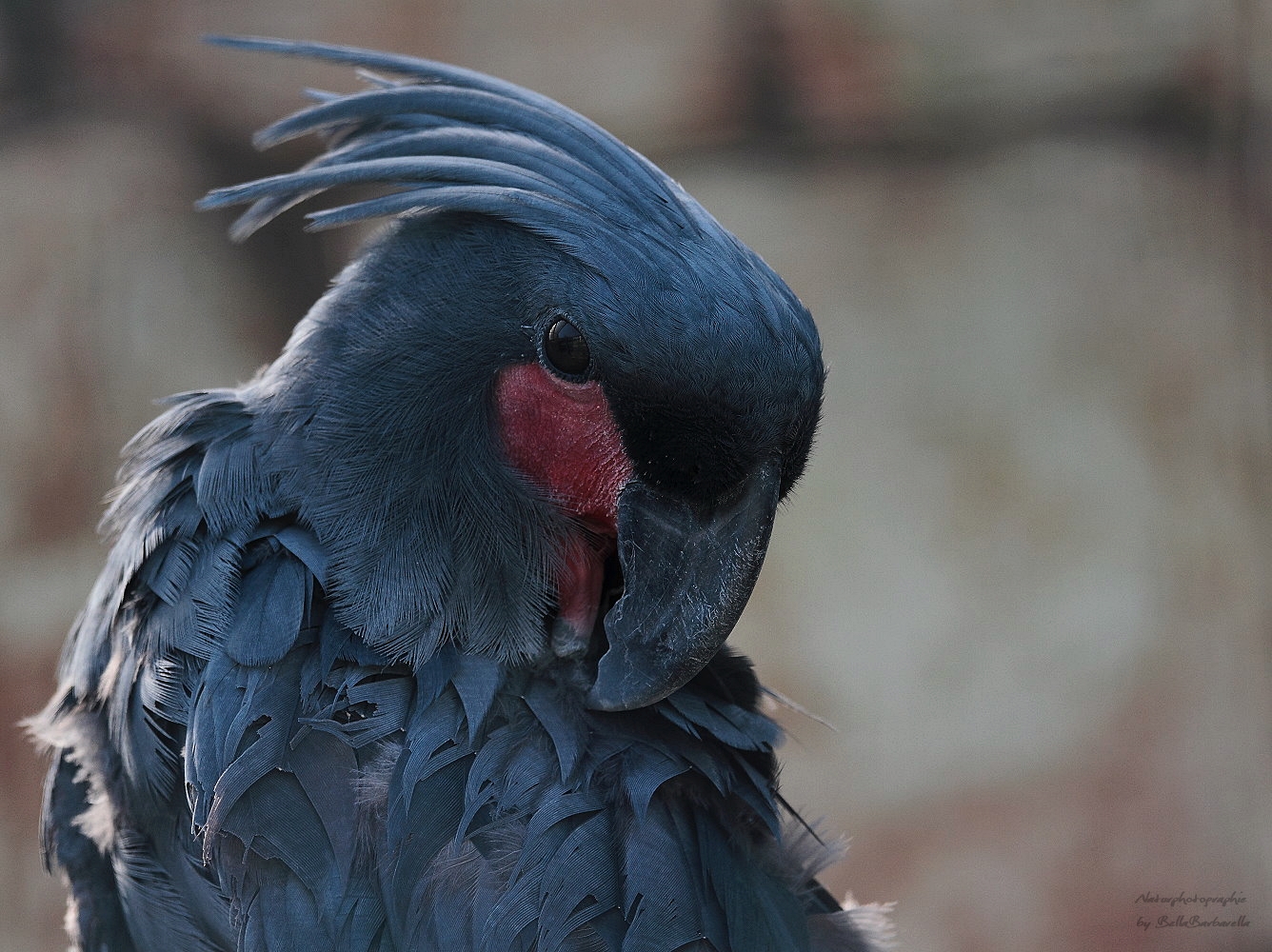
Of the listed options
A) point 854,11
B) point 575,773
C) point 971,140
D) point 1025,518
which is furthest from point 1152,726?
point 575,773

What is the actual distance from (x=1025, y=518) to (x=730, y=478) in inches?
123

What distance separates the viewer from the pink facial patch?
165 cm

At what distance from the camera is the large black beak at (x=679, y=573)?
5.31 ft

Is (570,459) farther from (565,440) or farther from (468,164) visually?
(468,164)

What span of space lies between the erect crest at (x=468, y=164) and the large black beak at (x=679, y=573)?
14.3 inches

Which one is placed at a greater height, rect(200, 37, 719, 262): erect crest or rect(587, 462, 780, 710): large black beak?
rect(200, 37, 719, 262): erect crest

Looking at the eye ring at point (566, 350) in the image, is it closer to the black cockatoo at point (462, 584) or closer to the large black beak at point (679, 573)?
the black cockatoo at point (462, 584)

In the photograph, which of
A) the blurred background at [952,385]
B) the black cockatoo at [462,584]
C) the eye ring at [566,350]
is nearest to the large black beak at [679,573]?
the black cockatoo at [462,584]

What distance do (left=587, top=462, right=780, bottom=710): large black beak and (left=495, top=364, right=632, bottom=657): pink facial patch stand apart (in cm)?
6

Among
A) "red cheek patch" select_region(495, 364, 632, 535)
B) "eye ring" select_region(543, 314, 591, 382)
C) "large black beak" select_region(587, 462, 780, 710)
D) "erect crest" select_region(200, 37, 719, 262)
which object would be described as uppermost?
"erect crest" select_region(200, 37, 719, 262)

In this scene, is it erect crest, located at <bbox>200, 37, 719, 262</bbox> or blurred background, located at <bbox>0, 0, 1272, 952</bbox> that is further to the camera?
blurred background, located at <bbox>0, 0, 1272, 952</bbox>

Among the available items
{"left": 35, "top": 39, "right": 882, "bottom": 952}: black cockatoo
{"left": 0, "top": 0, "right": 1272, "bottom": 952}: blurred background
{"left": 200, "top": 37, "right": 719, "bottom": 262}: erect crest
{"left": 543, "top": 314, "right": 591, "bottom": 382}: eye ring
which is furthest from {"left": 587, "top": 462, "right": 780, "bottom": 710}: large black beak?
{"left": 0, "top": 0, "right": 1272, "bottom": 952}: blurred background

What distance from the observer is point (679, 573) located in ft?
5.30

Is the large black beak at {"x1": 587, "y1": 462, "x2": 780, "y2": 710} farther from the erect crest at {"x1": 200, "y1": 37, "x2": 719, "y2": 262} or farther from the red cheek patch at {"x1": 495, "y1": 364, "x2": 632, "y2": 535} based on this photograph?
the erect crest at {"x1": 200, "y1": 37, "x2": 719, "y2": 262}
